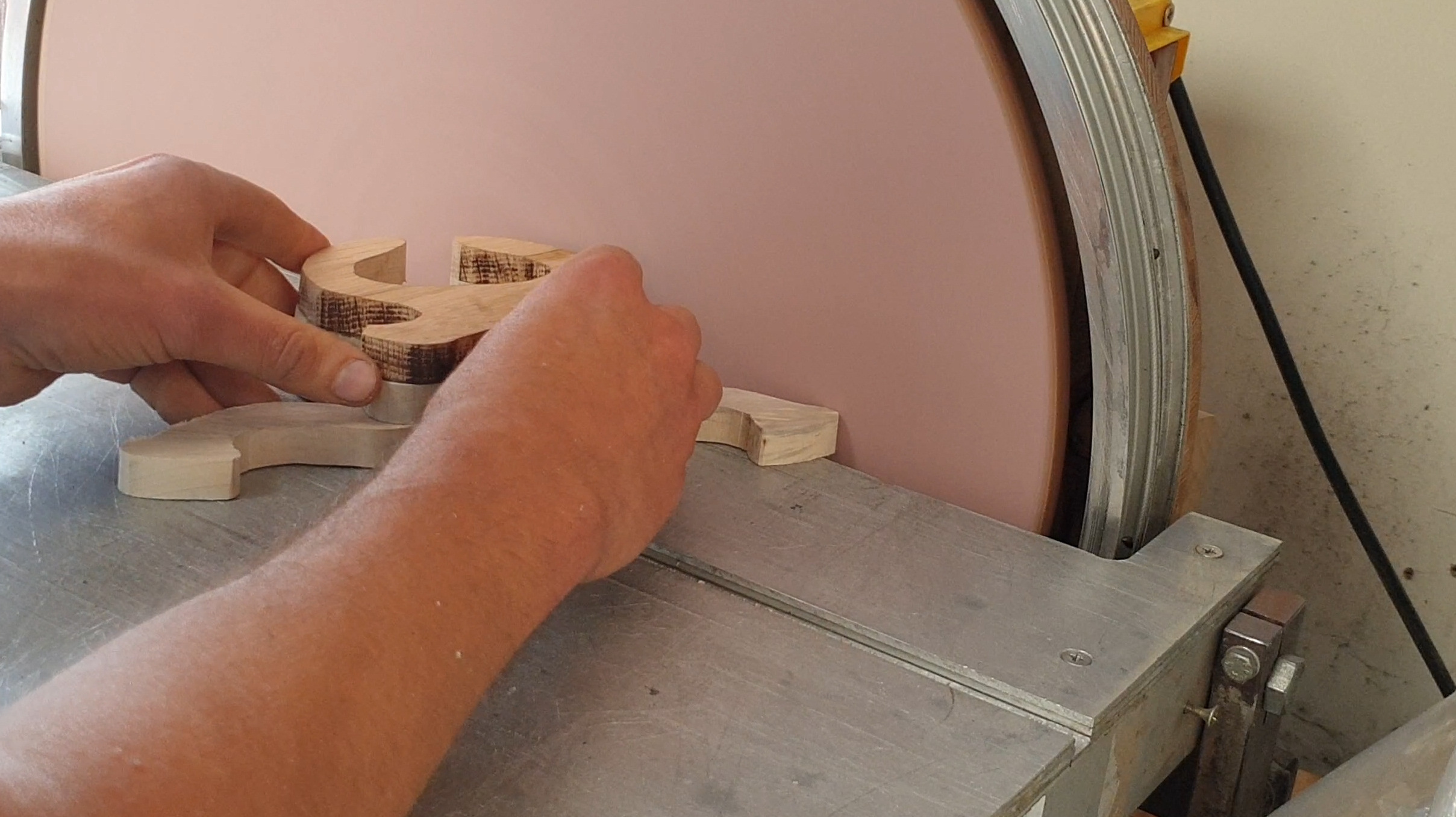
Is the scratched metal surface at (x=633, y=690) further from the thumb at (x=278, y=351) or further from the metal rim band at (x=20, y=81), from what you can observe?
the metal rim band at (x=20, y=81)

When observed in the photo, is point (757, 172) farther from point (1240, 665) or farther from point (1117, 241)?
point (1240, 665)

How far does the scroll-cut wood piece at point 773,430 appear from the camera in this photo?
96 centimetres

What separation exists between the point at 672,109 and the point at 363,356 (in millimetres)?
309

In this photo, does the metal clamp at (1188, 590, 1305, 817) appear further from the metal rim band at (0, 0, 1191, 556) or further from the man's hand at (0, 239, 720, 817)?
the man's hand at (0, 239, 720, 817)

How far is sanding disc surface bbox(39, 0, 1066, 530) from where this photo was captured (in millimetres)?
876

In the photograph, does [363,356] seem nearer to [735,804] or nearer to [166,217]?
[166,217]

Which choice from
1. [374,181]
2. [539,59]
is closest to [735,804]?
[539,59]

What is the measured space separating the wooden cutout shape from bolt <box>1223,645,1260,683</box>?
0.32 meters

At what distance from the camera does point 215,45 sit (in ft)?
4.23

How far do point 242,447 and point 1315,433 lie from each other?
35.7 inches

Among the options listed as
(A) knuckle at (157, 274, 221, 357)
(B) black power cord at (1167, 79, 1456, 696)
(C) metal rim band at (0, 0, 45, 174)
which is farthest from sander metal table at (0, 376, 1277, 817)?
(C) metal rim band at (0, 0, 45, 174)

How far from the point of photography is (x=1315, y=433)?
1152 millimetres

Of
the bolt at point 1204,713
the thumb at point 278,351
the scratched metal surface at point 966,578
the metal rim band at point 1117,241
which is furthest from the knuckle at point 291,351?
the bolt at point 1204,713

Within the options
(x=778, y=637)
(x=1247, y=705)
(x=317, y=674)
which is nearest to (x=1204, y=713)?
(x=1247, y=705)
